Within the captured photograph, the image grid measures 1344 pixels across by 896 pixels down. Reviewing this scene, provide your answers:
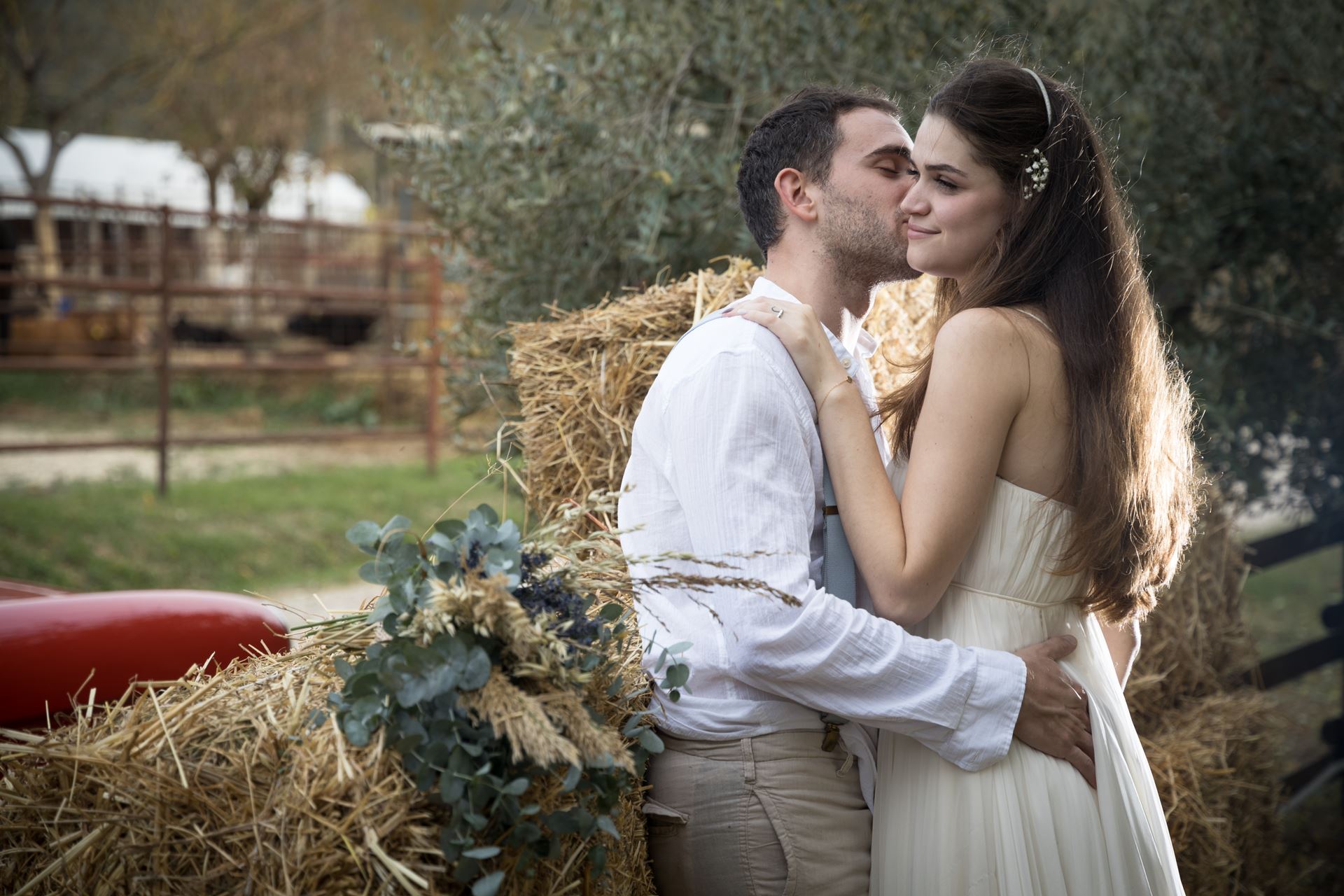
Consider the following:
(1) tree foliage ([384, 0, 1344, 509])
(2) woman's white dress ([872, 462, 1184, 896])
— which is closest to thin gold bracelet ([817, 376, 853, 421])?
(2) woman's white dress ([872, 462, 1184, 896])

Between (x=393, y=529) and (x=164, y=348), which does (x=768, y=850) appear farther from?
(x=164, y=348)

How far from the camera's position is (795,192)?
7.86ft

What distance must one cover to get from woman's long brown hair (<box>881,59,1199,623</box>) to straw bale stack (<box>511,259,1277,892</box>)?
90 centimetres

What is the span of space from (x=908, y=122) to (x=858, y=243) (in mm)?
1779

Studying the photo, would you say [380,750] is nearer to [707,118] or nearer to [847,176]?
[847,176]

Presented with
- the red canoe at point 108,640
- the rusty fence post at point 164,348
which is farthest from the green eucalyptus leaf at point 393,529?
the rusty fence post at point 164,348

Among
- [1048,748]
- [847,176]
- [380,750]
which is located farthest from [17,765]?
[847,176]

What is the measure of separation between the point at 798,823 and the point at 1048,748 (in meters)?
0.46

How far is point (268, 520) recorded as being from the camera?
8117 mm

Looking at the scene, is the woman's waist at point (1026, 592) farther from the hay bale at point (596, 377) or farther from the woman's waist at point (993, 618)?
the hay bale at point (596, 377)

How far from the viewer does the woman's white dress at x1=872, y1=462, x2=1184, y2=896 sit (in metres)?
1.92

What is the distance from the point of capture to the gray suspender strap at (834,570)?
2.00 meters

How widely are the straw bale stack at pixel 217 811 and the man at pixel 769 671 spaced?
418 millimetres

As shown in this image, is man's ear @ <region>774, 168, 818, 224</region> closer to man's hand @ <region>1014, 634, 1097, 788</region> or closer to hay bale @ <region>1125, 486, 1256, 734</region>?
man's hand @ <region>1014, 634, 1097, 788</region>
